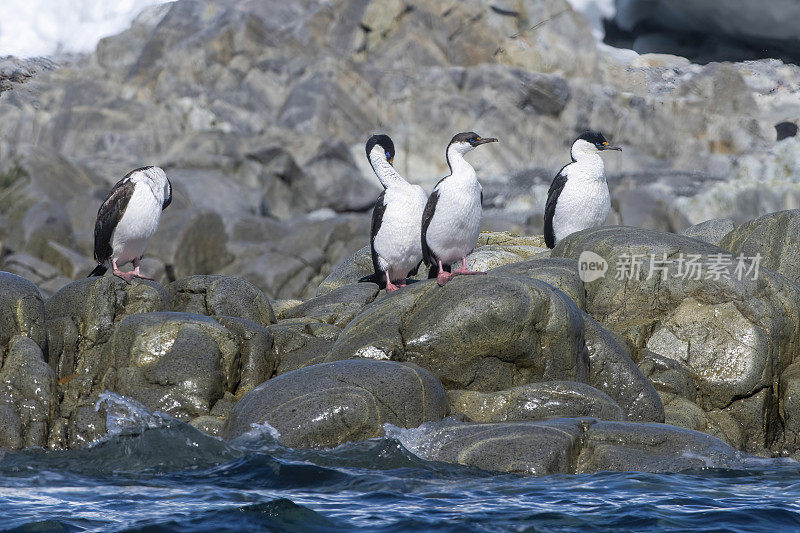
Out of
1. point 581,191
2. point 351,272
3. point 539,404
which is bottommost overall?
point 539,404

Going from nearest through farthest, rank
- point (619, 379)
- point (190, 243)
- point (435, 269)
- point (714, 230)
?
1. point (619, 379)
2. point (435, 269)
3. point (714, 230)
4. point (190, 243)

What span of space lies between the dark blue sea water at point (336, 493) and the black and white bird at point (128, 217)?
12.9ft

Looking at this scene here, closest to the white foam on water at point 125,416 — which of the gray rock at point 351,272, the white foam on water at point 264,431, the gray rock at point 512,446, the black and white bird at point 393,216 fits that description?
the white foam on water at point 264,431

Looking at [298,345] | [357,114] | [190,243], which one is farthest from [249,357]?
[357,114]

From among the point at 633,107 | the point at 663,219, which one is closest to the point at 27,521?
the point at 663,219

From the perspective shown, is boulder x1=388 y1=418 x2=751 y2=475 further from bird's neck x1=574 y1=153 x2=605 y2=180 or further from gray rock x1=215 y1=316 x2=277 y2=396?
bird's neck x1=574 y1=153 x2=605 y2=180

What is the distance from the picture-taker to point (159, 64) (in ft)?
201

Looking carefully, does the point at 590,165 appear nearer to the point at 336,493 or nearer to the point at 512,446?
the point at 512,446

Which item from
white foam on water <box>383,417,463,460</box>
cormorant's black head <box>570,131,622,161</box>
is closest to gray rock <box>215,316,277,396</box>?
white foam on water <box>383,417,463,460</box>

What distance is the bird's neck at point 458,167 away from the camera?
33.2ft

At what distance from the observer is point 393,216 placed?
11141 mm

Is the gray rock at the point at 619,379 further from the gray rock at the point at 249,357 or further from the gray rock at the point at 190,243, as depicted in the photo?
the gray rock at the point at 190,243

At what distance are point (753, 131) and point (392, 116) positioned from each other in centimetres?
2092

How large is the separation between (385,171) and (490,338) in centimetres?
320
